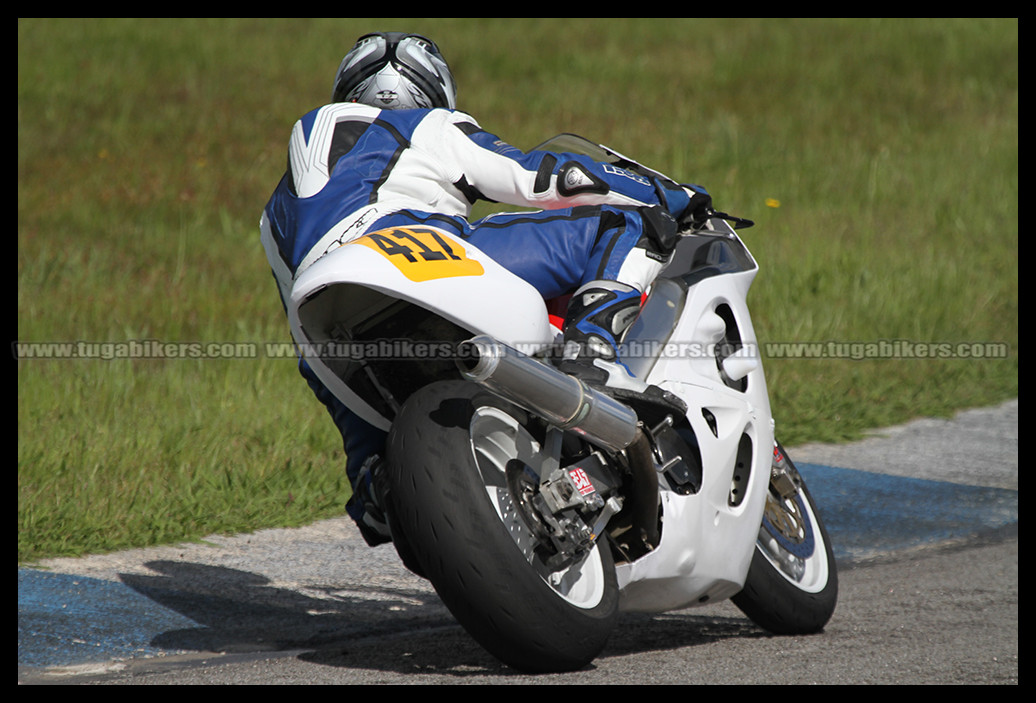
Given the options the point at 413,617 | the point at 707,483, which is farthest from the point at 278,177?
the point at 707,483

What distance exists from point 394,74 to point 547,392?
1.35 metres

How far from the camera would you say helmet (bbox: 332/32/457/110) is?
370cm

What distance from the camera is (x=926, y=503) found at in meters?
5.65

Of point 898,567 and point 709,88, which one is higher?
point 709,88

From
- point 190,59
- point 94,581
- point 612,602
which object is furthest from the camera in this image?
point 190,59

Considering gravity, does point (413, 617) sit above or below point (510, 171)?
below

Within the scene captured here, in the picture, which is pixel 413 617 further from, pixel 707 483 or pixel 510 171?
pixel 510 171

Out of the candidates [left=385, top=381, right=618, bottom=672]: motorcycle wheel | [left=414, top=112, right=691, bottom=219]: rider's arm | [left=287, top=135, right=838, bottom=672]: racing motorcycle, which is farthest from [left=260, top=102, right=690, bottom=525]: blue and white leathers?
[left=385, top=381, right=618, bottom=672]: motorcycle wheel

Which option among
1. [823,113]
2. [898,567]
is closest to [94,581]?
[898,567]

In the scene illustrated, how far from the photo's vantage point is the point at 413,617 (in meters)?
4.25

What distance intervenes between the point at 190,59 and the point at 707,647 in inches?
509

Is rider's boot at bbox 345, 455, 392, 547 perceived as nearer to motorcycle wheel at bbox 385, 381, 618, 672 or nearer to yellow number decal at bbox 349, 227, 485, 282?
motorcycle wheel at bbox 385, 381, 618, 672

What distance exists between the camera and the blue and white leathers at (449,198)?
3320 millimetres

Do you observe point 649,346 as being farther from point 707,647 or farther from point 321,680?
point 321,680
